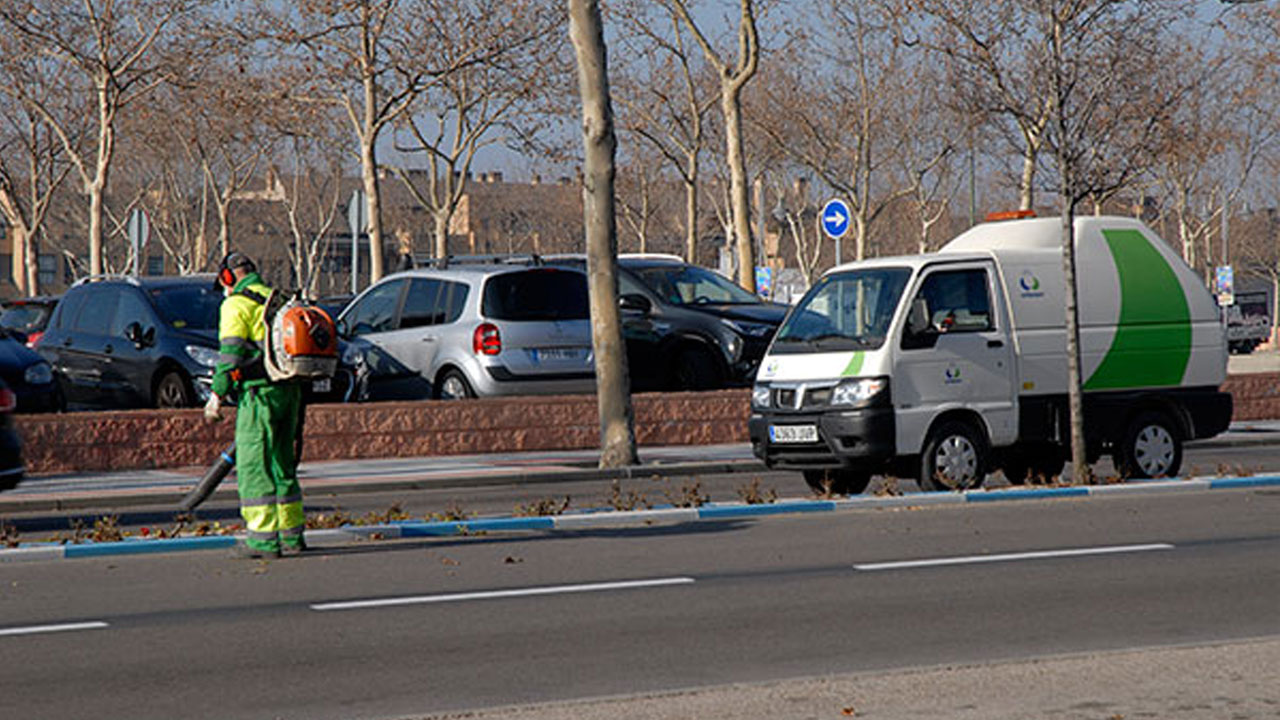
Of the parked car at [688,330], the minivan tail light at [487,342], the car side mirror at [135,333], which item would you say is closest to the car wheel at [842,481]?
the minivan tail light at [487,342]

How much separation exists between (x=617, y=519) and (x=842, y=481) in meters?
3.01

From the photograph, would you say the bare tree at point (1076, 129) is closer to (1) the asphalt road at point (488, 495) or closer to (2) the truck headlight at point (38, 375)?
(1) the asphalt road at point (488, 495)

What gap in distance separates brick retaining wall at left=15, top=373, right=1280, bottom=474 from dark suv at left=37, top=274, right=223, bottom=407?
1368 mm

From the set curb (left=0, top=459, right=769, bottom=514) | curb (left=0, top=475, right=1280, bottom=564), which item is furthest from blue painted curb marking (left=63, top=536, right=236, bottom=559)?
curb (left=0, top=459, right=769, bottom=514)

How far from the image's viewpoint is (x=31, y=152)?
55969 mm

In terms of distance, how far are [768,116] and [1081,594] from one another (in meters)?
52.0

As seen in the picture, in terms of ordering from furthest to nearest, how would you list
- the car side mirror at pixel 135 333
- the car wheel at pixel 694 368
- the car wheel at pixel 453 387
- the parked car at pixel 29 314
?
the parked car at pixel 29 314, the car wheel at pixel 694 368, the car wheel at pixel 453 387, the car side mirror at pixel 135 333

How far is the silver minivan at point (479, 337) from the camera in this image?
850 inches

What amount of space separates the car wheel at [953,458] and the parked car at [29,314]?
1786 cm

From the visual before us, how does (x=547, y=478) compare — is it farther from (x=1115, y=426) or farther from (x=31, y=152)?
(x=31, y=152)

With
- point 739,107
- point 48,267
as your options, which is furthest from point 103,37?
point 48,267

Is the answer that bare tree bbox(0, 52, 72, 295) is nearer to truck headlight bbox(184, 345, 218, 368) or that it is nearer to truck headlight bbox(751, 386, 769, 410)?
truck headlight bbox(184, 345, 218, 368)

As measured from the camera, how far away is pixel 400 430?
824 inches

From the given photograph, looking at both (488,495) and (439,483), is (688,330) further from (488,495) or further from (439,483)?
(488,495)
